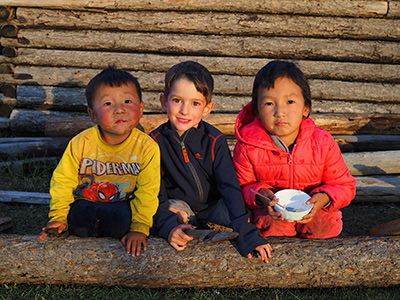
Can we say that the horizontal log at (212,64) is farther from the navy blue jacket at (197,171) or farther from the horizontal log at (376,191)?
the navy blue jacket at (197,171)

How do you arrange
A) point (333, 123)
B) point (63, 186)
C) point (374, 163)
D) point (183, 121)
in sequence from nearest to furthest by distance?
1. point (63, 186)
2. point (183, 121)
3. point (374, 163)
4. point (333, 123)

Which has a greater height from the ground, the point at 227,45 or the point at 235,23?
the point at 235,23

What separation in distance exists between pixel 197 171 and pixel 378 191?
246 centimetres

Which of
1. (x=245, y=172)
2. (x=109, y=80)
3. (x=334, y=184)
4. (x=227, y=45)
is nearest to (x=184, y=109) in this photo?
(x=109, y=80)

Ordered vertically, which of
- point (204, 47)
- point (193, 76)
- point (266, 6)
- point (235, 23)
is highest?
point (266, 6)

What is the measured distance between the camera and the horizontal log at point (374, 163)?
4.45m

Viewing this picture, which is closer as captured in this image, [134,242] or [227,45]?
[134,242]

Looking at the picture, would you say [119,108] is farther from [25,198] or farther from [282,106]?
[25,198]

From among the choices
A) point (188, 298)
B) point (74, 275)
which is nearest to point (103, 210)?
point (74, 275)

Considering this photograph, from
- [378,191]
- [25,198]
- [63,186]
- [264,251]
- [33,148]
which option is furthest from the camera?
[33,148]

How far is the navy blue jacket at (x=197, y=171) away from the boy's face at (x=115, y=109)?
1.08 ft

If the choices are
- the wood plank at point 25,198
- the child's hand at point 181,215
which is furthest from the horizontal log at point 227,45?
the child's hand at point 181,215

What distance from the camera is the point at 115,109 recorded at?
8.84ft

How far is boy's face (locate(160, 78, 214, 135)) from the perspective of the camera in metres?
2.77
